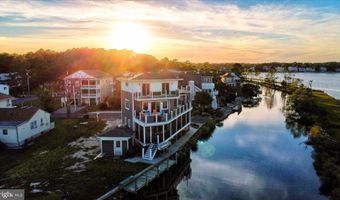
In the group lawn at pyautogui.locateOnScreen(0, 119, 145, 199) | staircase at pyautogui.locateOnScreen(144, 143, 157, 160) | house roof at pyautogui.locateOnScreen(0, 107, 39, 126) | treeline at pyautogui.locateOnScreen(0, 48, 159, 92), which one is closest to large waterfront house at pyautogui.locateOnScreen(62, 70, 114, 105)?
house roof at pyautogui.locateOnScreen(0, 107, 39, 126)

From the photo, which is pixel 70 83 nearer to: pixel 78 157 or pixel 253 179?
pixel 78 157

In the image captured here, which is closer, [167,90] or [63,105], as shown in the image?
[167,90]

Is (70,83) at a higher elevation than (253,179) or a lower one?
higher

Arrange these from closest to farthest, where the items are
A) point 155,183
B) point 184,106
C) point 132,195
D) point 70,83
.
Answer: point 132,195
point 155,183
point 184,106
point 70,83

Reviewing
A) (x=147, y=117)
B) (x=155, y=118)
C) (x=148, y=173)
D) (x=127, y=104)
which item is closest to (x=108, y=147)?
(x=147, y=117)

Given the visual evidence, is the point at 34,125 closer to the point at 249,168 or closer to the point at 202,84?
the point at 249,168

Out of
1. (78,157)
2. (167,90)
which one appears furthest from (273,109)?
(78,157)

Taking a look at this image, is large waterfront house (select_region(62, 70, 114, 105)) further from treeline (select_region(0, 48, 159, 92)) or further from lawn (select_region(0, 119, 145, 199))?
treeline (select_region(0, 48, 159, 92))
